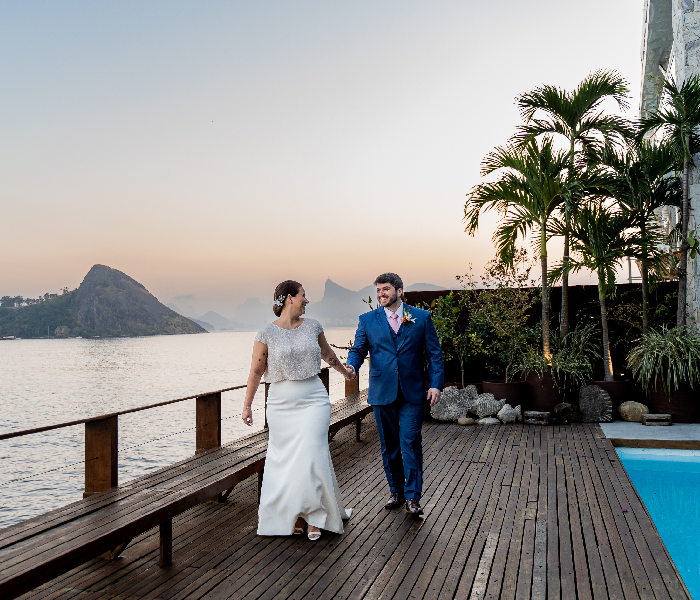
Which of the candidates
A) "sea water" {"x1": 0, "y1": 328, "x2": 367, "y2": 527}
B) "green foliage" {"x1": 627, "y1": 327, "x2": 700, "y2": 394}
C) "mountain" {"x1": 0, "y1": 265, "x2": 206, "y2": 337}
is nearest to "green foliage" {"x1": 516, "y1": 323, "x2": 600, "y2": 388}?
"green foliage" {"x1": 627, "y1": 327, "x2": 700, "y2": 394}

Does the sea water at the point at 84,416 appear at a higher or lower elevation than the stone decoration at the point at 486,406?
lower

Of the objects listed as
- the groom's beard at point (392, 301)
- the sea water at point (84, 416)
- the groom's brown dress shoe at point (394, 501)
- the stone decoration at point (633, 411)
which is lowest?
the sea water at point (84, 416)

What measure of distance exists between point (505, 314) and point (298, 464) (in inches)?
234

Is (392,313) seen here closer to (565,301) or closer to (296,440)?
(296,440)

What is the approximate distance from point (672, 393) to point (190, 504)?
6460 mm

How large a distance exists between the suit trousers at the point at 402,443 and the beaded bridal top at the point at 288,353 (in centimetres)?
79

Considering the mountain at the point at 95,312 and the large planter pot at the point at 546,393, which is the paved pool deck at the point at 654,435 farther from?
the mountain at the point at 95,312

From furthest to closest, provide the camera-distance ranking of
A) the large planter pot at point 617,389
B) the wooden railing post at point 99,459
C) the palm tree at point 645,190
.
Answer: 1. the palm tree at point 645,190
2. the large planter pot at point 617,389
3. the wooden railing post at point 99,459

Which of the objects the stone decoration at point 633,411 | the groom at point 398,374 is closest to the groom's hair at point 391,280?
the groom at point 398,374

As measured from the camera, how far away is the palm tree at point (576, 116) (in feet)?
28.2

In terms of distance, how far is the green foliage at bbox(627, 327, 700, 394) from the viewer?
23.6 feet

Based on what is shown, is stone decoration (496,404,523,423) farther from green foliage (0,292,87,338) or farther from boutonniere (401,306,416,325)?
green foliage (0,292,87,338)

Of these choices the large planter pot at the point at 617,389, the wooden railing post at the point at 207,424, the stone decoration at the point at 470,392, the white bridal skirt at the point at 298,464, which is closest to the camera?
the white bridal skirt at the point at 298,464

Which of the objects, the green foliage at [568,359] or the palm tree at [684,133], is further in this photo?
the green foliage at [568,359]
